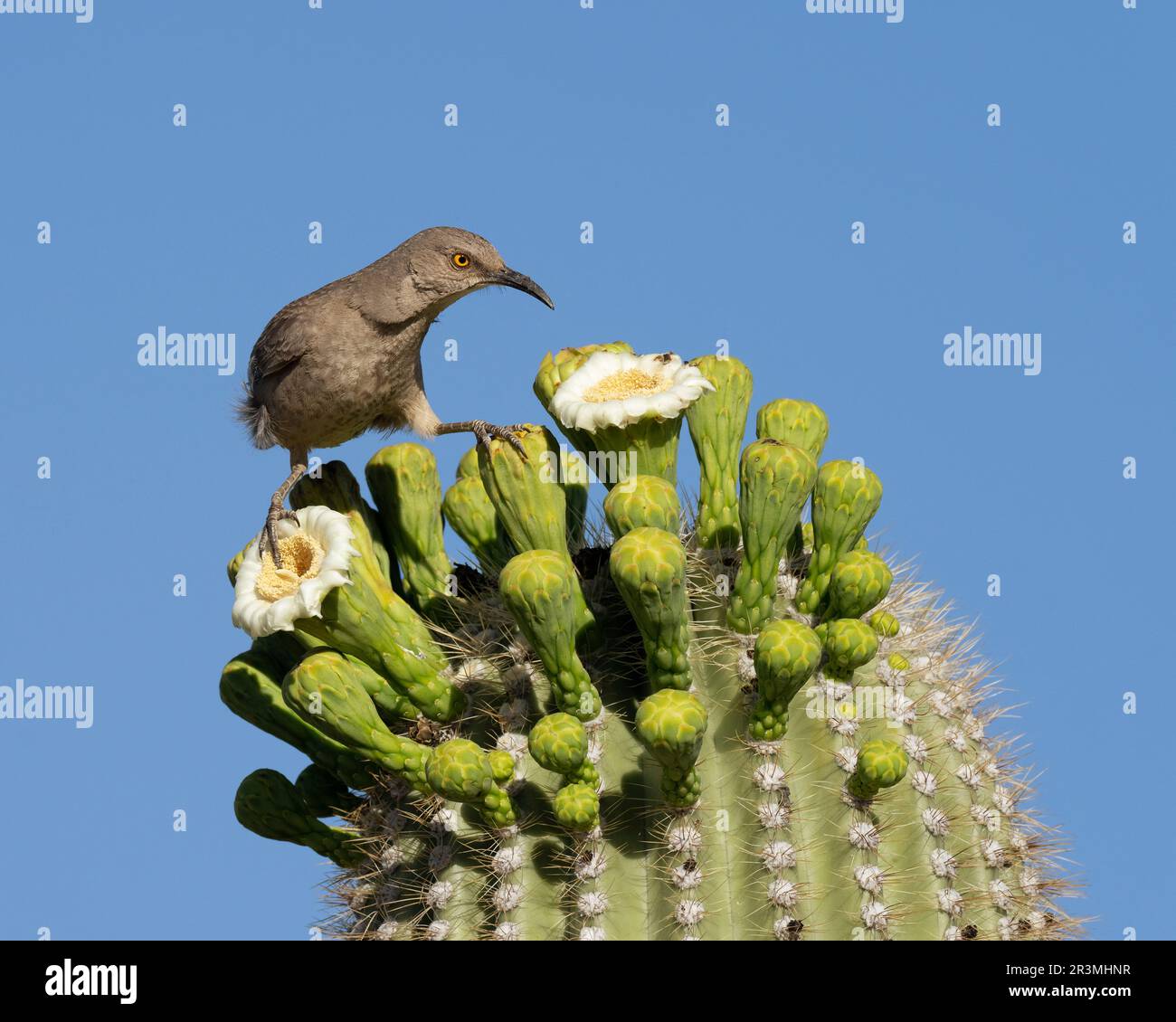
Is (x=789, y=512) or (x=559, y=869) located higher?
(x=789, y=512)

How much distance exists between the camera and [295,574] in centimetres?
548

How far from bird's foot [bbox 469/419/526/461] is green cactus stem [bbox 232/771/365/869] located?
1.53 meters

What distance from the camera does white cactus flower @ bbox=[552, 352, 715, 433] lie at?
5.60 metres

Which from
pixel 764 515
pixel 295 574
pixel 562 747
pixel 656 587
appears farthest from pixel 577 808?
pixel 295 574

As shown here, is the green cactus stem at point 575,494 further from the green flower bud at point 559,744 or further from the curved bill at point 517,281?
the curved bill at point 517,281

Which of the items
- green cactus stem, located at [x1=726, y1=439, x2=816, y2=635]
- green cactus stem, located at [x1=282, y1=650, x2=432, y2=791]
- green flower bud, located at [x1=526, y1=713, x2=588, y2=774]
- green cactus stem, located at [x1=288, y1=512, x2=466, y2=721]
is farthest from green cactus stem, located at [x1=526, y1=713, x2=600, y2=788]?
green cactus stem, located at [x1=726, y1=439, x2=816, y2=635]

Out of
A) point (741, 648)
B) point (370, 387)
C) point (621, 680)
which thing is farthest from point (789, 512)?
point (370, 387)

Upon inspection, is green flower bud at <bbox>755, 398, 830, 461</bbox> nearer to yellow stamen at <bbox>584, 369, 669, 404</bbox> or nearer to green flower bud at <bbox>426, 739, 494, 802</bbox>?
yellow stamen at <bbox>584, 369, 669, 404</bbox>

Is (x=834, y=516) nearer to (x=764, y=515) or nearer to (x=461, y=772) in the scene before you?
(x=764, y=515)

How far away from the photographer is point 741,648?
5414 millimetres

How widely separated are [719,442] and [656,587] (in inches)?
44.2

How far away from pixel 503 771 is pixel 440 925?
540mm

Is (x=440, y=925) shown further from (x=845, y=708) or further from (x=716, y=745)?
(x=845, y=708)
